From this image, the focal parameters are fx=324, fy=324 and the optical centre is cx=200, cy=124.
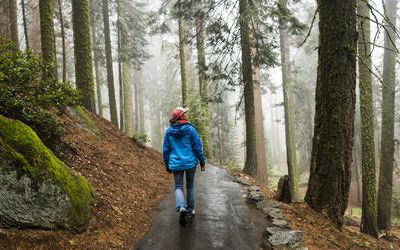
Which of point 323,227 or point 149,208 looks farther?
point 149,208

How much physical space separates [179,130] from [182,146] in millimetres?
297

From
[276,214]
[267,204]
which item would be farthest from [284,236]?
[267,204]

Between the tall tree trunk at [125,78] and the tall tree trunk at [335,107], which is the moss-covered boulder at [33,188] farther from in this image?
the tall tree trunk at [125,78]

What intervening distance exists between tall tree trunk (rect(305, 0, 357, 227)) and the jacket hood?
2479 millimetres

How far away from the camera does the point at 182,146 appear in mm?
5805

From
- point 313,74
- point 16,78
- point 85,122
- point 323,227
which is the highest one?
point 313,74

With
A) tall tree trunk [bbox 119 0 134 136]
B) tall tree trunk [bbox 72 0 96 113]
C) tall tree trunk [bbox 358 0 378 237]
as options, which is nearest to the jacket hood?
tall tree trunk [bbox 358 0 378 237]

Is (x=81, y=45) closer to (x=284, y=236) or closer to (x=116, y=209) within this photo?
(x=116, y=209)

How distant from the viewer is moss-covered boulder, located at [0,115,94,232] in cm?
386

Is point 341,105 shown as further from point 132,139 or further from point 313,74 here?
point 313,74

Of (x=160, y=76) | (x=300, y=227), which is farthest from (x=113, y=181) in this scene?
(x=160, y=76)

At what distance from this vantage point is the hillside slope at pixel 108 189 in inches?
160

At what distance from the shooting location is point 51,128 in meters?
5.60

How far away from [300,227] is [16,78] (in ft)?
17.5
